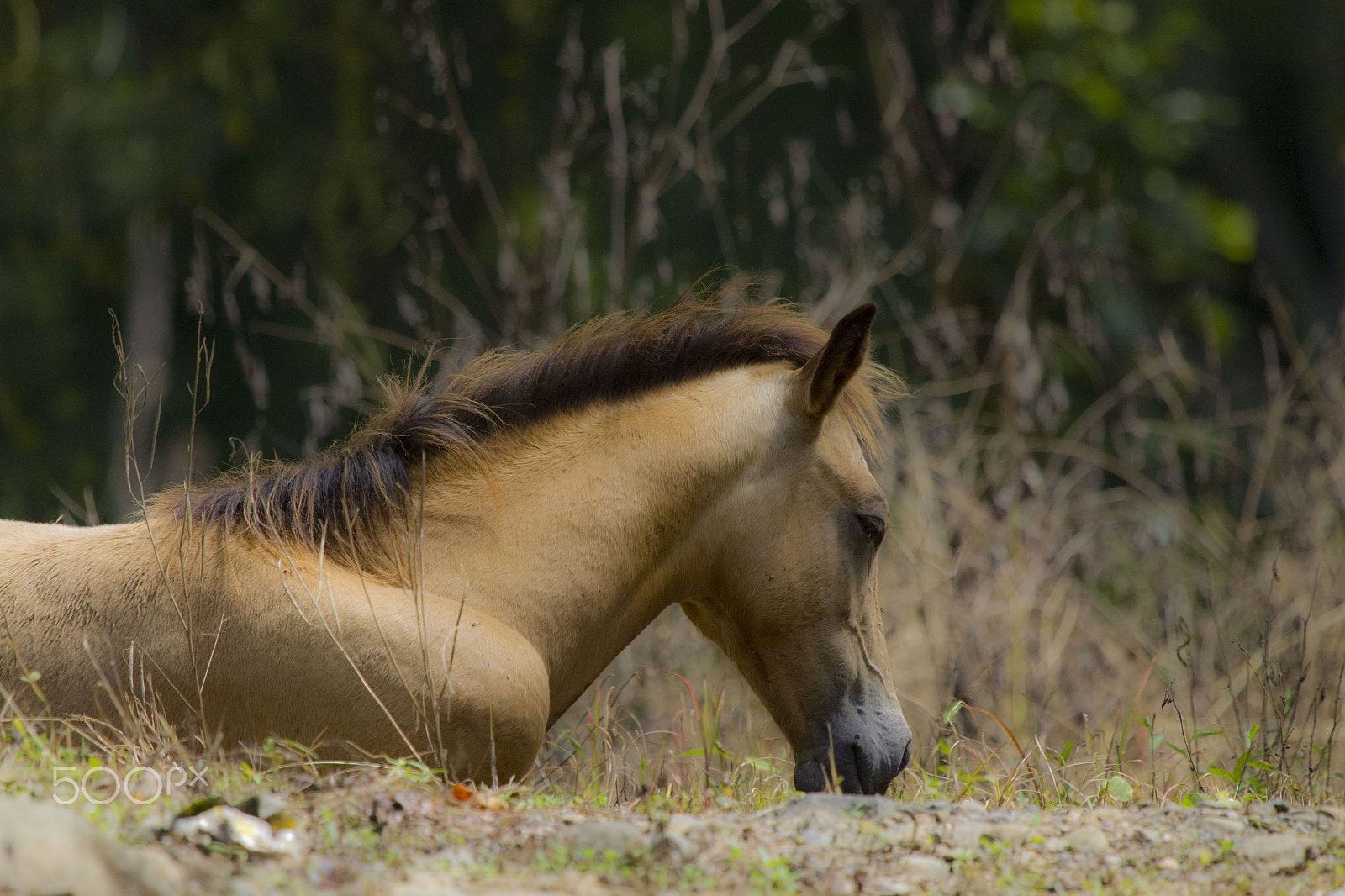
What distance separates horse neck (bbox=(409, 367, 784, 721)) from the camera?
3160 mm

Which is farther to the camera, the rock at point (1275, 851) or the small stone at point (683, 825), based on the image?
the rock at point (1275, 851)

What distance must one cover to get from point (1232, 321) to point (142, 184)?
10105mm

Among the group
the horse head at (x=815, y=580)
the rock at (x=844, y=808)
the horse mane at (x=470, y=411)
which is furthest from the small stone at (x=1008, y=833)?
the horse mane at (x=470, y=411)

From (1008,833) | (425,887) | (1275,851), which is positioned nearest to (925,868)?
(1008,833)

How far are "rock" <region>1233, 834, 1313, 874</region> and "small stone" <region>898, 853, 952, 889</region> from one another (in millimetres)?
667

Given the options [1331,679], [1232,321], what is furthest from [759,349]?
[1232,321]

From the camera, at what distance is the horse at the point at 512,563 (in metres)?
2.86

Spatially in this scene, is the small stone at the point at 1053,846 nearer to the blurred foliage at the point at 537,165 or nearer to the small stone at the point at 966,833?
the small stone at the point at 966,833

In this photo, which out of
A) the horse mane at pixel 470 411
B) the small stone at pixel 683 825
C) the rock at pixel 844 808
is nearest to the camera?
the small stone at pixel 683 825

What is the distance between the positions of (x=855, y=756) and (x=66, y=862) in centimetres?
207

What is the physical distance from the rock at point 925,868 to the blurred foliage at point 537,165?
19.0ft

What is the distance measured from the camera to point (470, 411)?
333cm

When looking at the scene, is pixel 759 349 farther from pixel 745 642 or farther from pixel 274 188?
pixel 274 188

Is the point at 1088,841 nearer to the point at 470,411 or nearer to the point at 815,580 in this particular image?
the point at 815,580
